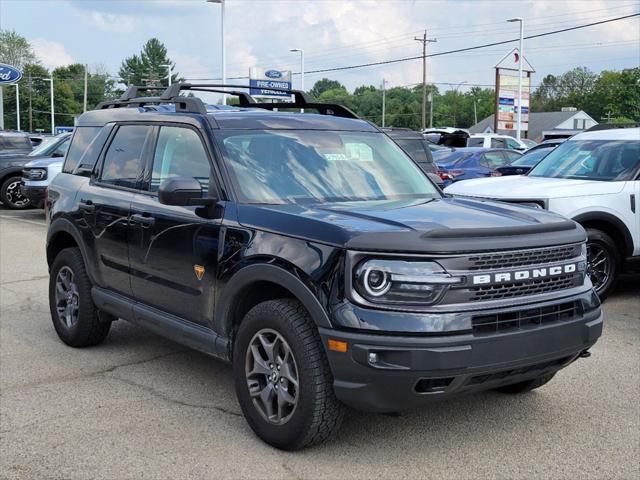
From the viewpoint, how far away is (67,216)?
604 centimetres

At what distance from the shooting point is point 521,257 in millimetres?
3830

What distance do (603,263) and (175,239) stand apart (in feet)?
16.4

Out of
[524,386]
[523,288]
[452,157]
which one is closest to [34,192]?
[452,157]

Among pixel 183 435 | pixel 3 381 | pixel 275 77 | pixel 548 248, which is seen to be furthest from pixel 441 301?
pixel 275 77

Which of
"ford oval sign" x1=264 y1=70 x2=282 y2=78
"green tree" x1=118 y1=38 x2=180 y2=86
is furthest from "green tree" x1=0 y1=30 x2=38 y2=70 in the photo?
"ford oval sign" x1=264 y1=70 x2=282 y2=78

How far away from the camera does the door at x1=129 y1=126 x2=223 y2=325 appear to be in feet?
14.8

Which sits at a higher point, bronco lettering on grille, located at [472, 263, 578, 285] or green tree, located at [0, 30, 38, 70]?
green tree, located at [0, 30, 38, 70]

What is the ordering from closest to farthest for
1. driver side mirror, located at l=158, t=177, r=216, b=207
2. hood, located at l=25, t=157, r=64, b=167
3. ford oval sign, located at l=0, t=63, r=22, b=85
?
driver side mirror, located at l=158, t=177, r=216, b=207 → hood, located at l=25, t=157, r=64, b=167 → ford oval sign, located at l=0, t=63, r=22, b=85

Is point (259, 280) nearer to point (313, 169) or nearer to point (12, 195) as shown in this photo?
point (313, 169)

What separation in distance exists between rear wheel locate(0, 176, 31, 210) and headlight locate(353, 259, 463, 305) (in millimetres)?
16105

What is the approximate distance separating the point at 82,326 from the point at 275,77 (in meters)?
42.6

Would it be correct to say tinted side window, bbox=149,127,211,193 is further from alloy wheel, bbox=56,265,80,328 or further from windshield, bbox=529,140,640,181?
windshield, bbox=529,140,640,181

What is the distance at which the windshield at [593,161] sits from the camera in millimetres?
8199

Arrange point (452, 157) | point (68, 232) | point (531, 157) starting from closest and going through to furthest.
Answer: point (68, 232) < point (531, 157) < point (452, 157)
